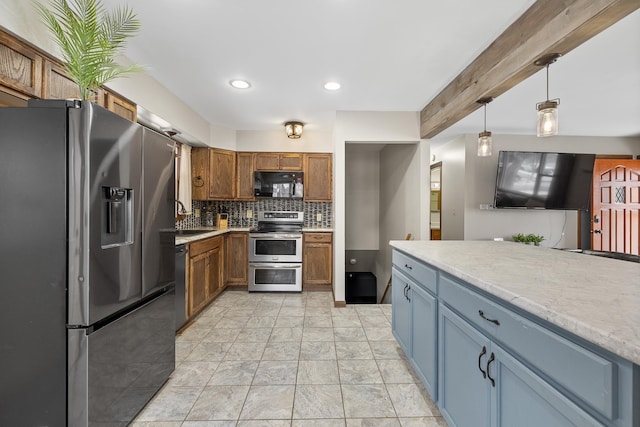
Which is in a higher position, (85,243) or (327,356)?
(85,243)

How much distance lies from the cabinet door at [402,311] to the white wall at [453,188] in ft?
8.75

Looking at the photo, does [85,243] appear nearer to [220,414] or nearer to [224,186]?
[220,414]

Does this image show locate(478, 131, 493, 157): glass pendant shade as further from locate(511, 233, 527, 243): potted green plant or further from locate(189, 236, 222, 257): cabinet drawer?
locate(189, 236, 222, 257): cabinet drawer

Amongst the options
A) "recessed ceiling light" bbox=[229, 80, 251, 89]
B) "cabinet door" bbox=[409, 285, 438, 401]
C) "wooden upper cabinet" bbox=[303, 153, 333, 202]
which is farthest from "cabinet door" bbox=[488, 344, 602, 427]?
"wooden upper cabinet" bbox=[303, 153, 333, 202]

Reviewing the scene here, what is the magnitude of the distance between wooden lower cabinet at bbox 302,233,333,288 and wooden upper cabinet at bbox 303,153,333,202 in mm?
683

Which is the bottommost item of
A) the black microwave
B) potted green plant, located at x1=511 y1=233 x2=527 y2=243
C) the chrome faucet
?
potted green plant, located at x1=511 y1=233 x2=527 y2=243

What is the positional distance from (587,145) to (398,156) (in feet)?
10.2

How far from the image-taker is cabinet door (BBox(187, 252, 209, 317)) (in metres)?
3.00

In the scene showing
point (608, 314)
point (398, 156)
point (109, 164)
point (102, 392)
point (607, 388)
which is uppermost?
point (398, 156)

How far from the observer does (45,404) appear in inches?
49.8

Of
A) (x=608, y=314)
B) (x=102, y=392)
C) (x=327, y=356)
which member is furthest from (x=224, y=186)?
(x=608, y=314)

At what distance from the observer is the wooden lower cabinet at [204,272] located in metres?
3.01

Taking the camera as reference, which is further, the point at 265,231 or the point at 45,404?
the point at 265,231

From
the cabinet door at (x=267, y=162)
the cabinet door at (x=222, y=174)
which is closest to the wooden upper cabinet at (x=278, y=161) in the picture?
the cabinet door at (x=267, y=162)
